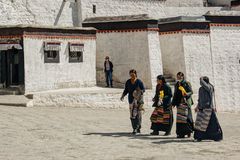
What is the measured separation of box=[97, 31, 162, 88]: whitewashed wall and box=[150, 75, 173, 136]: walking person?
891cm

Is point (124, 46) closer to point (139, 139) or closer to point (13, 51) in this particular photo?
point (13, 51)

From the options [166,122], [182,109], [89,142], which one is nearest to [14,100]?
[89,142]

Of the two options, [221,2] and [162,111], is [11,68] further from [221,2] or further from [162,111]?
[221,2]

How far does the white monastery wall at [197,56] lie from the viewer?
1939 centimetres

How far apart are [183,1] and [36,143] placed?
20.8 metres

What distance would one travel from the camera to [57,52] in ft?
57.9

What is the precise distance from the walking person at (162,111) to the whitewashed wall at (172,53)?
9.87 metres

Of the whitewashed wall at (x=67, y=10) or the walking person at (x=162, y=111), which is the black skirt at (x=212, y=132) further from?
the whitewashed wall at (x=67, y=10)

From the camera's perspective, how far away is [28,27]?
648 inches

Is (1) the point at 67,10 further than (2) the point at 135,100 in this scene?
Yes

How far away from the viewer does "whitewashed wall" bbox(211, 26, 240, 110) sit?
19.8 m

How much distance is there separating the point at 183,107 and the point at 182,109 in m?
0.05

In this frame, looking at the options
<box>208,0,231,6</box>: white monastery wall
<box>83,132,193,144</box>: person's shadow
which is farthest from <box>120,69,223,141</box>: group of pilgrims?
<box>208,0,231,6</box>: white monastery wall

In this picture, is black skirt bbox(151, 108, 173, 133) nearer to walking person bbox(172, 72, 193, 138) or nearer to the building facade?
walking person bbox(172, 72, 193, 138)
